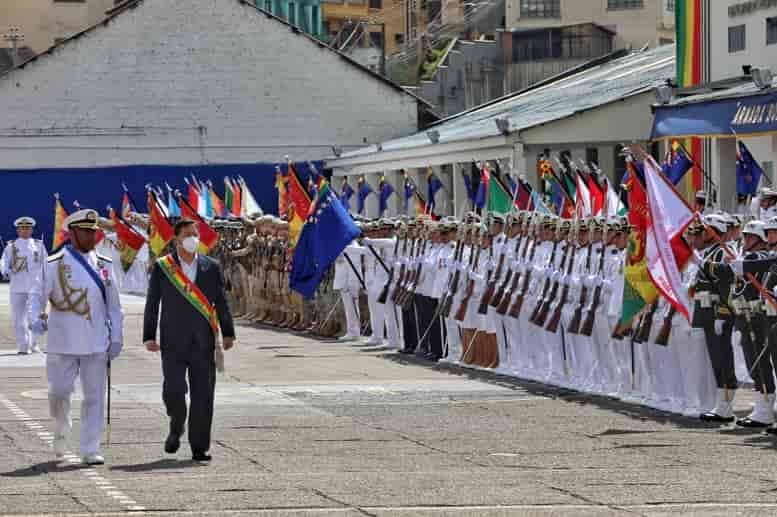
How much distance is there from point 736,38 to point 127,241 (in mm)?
16721

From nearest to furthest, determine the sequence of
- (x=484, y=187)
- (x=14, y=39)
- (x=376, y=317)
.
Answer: (x=484, y=187), (x=376, y=317), (x=14, y=39)

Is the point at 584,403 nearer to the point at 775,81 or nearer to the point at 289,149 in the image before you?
the point at 775,81

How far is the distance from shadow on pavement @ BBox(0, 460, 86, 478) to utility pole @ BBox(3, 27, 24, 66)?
56974mm

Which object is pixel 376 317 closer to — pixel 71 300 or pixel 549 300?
pixel 549 300

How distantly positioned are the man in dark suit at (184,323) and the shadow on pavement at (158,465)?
12.4 inches

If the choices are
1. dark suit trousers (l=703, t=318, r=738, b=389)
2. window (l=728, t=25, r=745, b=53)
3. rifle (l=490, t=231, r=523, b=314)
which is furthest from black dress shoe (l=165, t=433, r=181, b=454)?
window (l=728, t=25, r=745, b=53)

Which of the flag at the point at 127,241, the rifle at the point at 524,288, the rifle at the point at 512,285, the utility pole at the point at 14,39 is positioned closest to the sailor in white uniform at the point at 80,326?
the rifle at the point at 524,288

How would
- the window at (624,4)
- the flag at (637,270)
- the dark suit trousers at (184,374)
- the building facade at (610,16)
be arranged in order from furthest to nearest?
the window at (624,4) → the building facade at (610,16) → the flag at (637,270) → the dark suit trousers at (184,374)

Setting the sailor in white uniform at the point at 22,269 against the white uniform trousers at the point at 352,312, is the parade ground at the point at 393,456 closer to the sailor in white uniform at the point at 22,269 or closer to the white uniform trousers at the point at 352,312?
the sailor in white uniform at the point at 22,269

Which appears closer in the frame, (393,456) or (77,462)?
(77,462)

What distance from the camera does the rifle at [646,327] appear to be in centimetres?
1864

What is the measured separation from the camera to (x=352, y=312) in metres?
29.2

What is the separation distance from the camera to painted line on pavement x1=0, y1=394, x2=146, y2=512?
1170 cm

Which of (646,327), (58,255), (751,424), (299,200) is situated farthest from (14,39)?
(58,255)
